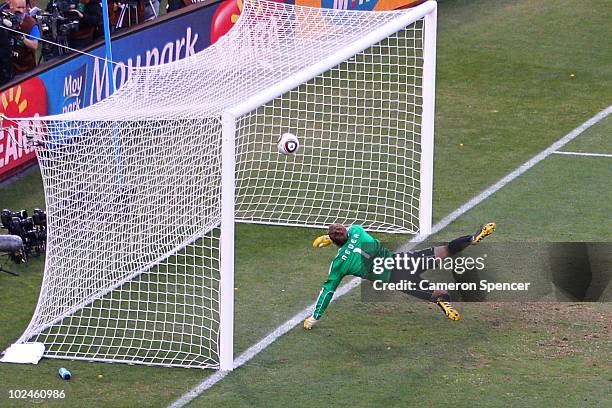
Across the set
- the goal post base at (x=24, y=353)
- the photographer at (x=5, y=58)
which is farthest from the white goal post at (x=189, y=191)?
the photographer at (x=5, y=58)

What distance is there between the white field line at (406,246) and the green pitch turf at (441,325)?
87mm

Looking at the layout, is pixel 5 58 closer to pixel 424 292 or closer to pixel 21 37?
pixel 21 37

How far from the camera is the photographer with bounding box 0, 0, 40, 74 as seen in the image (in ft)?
57.9

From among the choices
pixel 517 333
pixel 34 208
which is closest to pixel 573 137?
pixel 517 333

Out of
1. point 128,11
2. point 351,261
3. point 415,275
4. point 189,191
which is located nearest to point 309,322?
point 351,261

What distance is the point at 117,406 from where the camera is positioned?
38.1 feet

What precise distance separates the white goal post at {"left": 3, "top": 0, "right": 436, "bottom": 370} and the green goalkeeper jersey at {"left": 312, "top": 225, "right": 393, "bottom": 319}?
99cm

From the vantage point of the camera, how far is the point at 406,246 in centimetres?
1501

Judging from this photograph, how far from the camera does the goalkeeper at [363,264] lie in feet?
41.5

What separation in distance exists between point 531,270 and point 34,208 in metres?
5.96

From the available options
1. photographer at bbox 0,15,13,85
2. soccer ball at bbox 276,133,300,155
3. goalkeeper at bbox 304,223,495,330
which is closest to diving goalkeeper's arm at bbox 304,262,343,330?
goalkeeper at bbox 304,223,495,330

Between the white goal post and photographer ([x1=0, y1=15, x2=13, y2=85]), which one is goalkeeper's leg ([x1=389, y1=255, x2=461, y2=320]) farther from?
photographer ([x1=0, y1=15, x2=13, y2=85])

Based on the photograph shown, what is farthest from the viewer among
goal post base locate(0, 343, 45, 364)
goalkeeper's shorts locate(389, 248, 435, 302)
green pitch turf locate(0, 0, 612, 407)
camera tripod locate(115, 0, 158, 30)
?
camera tripod locate(115, 0, 158, 30)

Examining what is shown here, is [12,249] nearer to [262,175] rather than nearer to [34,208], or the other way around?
[34,208]
